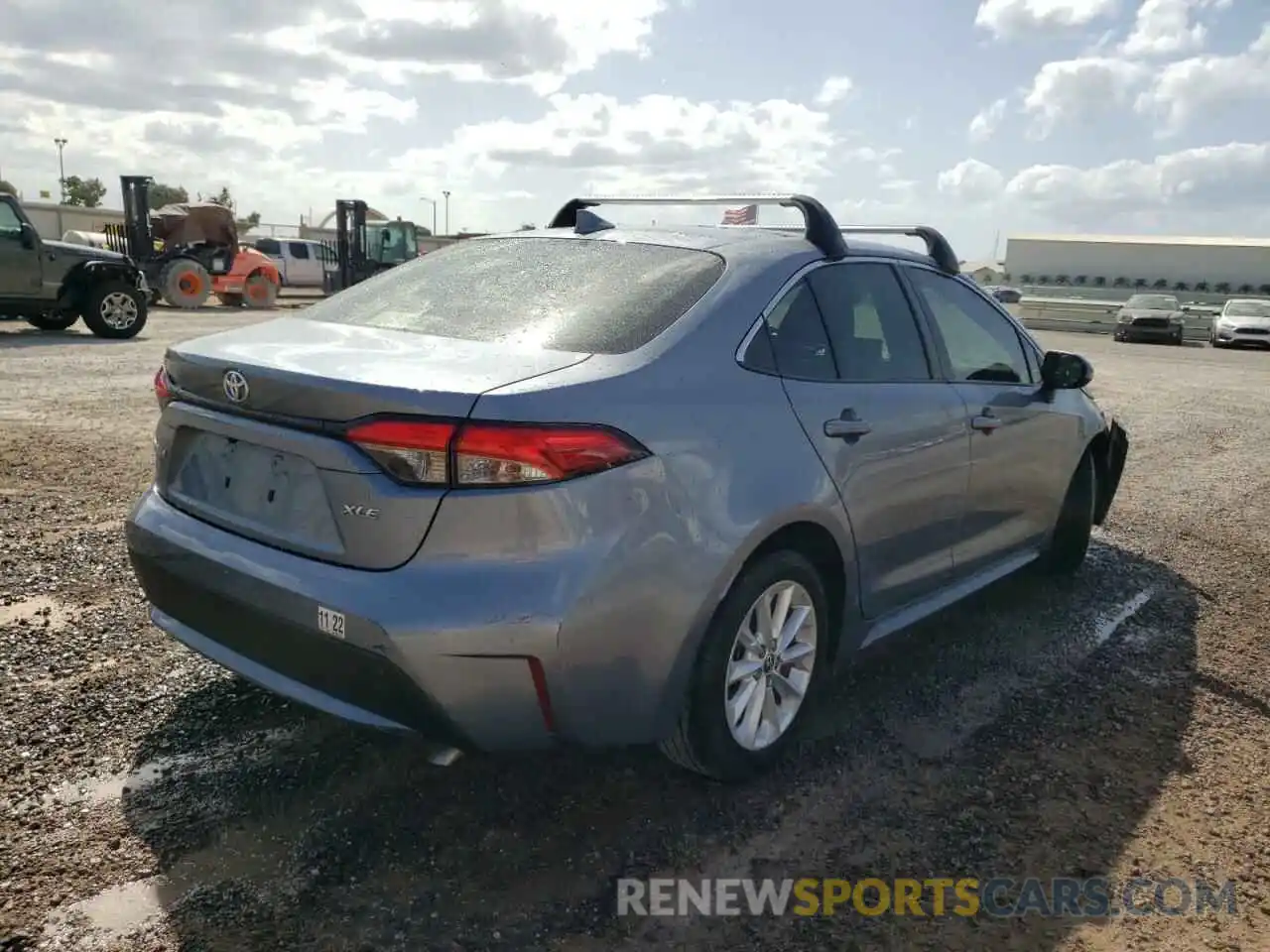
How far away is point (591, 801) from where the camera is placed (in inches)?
113

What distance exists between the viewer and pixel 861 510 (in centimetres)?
319

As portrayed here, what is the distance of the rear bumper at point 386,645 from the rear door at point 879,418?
1179 mm

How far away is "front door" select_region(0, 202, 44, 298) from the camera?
13.1 metres

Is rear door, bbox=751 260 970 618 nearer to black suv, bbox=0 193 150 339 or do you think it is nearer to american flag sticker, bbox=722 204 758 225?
american flag sticker, bbox=722 204 758 225

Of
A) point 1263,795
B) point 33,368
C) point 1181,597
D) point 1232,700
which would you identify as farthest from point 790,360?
point 33,368

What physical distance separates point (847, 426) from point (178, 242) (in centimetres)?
2359

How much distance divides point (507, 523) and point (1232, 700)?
3.10 metres

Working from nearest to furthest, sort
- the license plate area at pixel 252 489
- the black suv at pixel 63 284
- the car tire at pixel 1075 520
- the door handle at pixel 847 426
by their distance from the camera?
the license plate area at pixel 252 489, the door handle at pixel 847 426, the car tire at pixel 1075 520, the black suv at pixel 63 284

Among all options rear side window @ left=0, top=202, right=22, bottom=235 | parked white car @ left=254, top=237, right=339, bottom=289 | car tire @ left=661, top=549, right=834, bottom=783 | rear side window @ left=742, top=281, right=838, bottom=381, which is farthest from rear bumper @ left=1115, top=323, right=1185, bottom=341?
car tire @ left=661, top=549, right=834, bottom=783

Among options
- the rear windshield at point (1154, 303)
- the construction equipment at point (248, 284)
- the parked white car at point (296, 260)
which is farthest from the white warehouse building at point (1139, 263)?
the construction equipment at point (248, 284)

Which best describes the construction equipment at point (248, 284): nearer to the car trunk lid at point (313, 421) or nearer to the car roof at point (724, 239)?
the car roof at point (724, 239)

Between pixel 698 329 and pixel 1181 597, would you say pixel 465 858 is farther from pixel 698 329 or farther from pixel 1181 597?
pixel 1181 597

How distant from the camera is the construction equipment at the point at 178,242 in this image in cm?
2145

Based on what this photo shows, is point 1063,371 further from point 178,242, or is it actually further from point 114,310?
point 178,242
